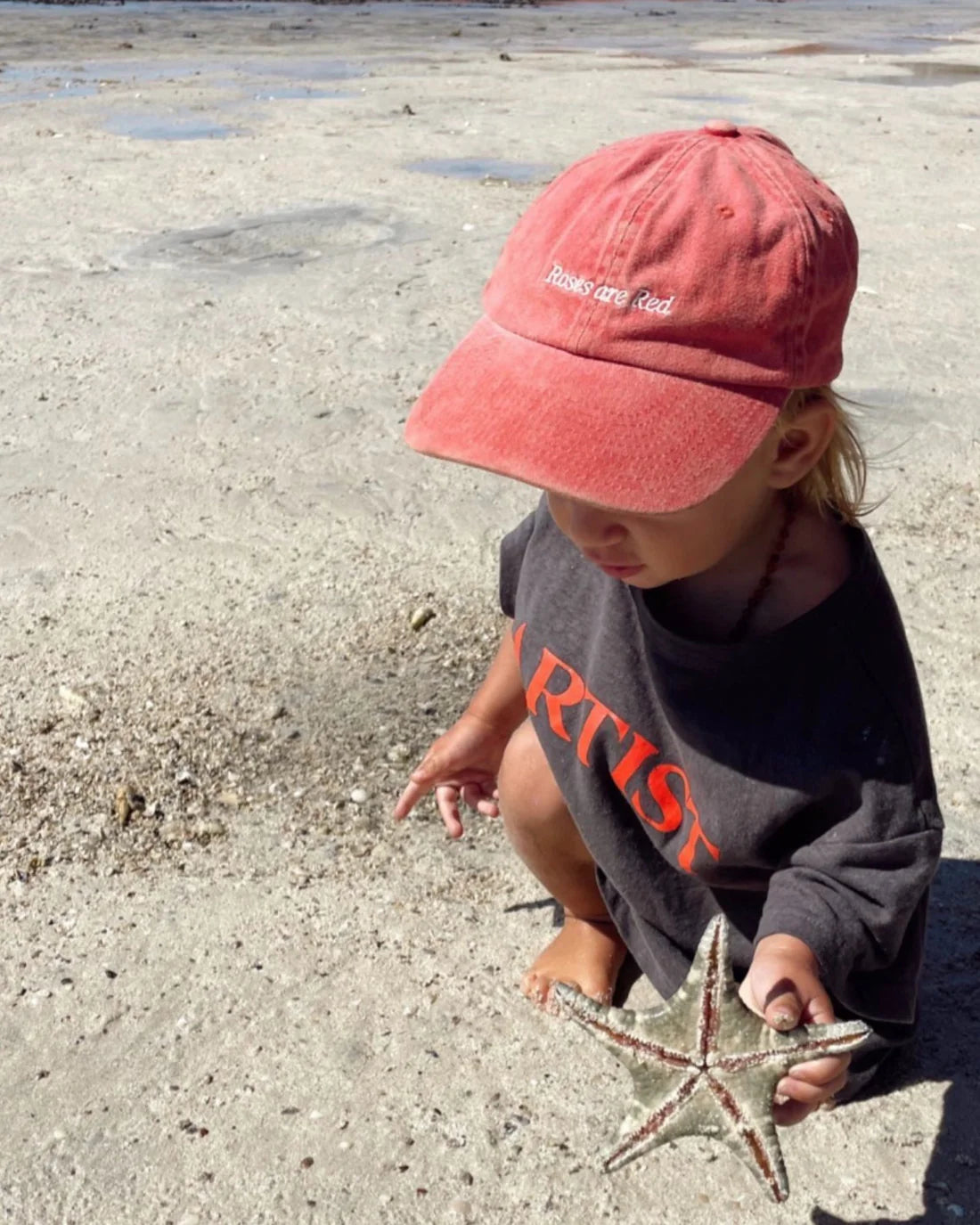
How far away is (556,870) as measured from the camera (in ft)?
8.70

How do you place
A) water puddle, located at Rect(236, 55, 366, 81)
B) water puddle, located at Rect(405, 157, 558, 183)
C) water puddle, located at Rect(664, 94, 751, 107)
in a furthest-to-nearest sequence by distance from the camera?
water puddle, located at Rect(236, 55, 366, 81) → water puddle, located at Rect(664, 94, 751, 107) → water puddle, located at Rect(405, 157, 558, 183)

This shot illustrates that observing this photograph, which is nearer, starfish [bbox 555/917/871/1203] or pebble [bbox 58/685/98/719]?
starfish [bbox 555/917/871/1203]

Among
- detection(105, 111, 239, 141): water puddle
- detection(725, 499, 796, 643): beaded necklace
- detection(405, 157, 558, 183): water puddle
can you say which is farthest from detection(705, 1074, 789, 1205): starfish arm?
detection(105, 111, 239, 141): water puddle

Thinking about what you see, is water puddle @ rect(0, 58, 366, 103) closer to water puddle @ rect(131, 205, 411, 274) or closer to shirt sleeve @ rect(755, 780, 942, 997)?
water puddle @ rect(131, 205, 411, 274)

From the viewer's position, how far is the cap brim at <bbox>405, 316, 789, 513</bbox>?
1780 mm

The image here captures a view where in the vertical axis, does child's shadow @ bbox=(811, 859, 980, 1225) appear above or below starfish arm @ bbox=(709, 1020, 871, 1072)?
below

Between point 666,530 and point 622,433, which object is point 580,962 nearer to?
point 666,530

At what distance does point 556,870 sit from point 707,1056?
32.6 inches

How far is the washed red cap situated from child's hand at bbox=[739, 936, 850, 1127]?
62cm

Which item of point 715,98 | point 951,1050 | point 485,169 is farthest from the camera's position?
point 715,98

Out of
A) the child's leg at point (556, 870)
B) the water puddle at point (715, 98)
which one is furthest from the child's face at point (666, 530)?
the water puddle at point (715, 98)

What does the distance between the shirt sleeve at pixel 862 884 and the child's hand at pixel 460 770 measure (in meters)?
0.85

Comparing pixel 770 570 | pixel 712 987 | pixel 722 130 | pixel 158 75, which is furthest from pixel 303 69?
pixel 712 987

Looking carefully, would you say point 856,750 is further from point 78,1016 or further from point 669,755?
point 78,1016
